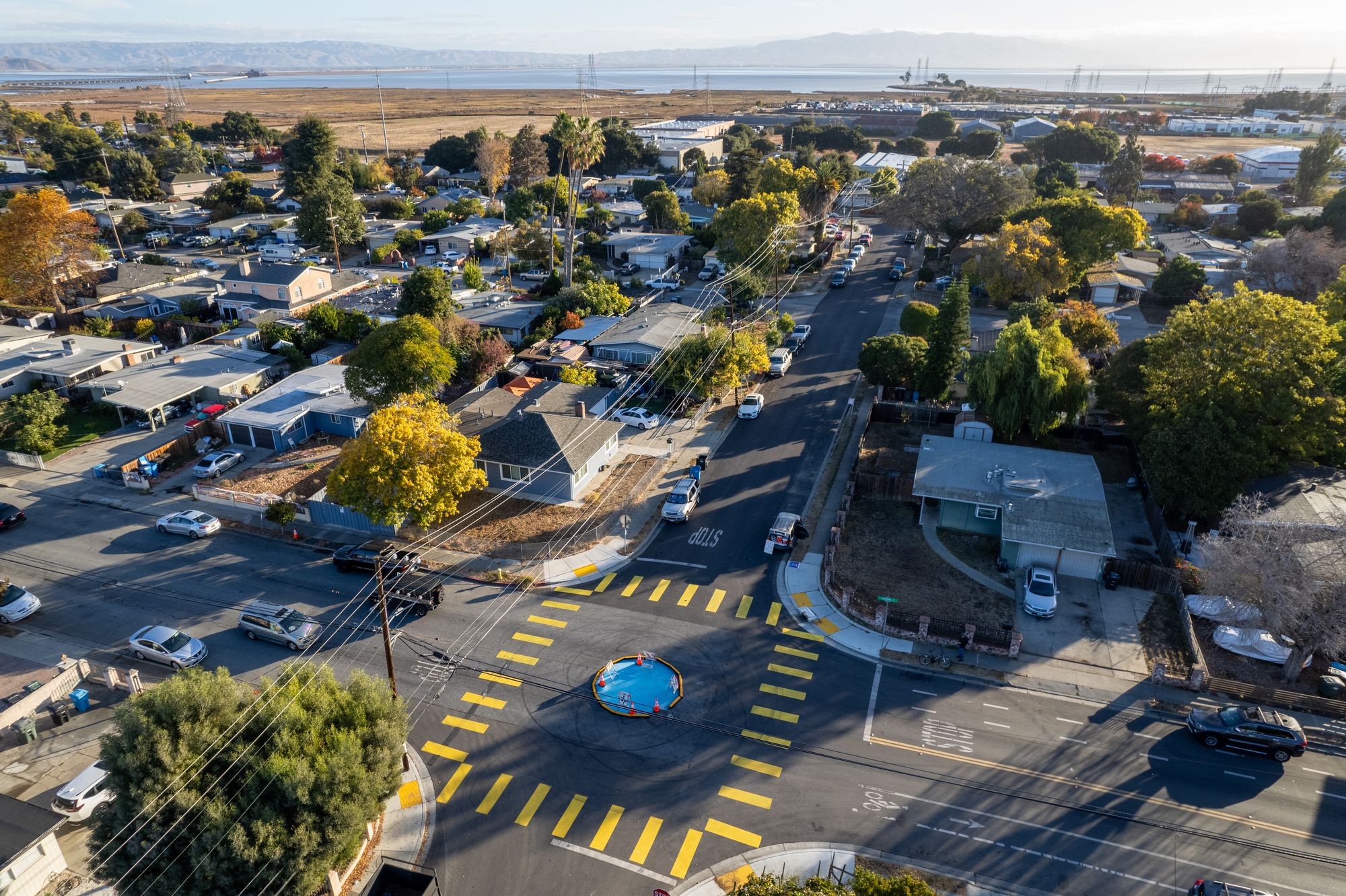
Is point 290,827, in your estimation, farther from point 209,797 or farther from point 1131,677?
point 1131,677

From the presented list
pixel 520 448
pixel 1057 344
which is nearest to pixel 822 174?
pixel 1057 344

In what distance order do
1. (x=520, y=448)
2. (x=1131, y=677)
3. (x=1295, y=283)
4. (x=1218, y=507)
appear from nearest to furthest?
(x=1131, y=677) < (x=1218, y=507) < (x=520, y=448) < (x=1295, y=283)

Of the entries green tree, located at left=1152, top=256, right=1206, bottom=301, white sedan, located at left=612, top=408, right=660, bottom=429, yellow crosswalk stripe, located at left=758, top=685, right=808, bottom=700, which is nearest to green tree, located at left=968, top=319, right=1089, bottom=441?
white sedan, located at left=612, top=408, right=660, bottom=429

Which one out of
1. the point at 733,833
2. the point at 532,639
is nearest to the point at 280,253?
the point at 532,639

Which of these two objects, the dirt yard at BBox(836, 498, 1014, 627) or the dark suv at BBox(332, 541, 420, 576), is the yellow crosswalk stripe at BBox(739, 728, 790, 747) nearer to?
the dirt yard at BBox(836, 498, 1014, 627)

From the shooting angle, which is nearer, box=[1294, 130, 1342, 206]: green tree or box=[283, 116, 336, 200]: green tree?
box=[1294, 130, 1342, 206]: green tree

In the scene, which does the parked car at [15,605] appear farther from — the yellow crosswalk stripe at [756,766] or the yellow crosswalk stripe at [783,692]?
the yellow crosswalk stripe at [783,692]

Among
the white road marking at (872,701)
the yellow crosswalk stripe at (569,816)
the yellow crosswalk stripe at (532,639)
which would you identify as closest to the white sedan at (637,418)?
the yellow crosswalk stripe at (532,639)
